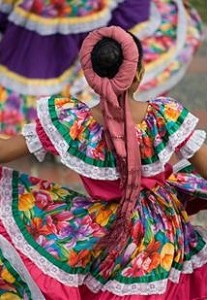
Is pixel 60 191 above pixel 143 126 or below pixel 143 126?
below

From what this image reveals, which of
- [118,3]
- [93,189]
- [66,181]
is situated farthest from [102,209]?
[118,3]

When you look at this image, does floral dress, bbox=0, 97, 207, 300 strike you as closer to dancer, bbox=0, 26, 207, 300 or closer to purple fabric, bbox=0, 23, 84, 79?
dancer, bbox=0, 26, 207, 300

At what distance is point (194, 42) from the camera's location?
536 cm

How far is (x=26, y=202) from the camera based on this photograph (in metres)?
3.16

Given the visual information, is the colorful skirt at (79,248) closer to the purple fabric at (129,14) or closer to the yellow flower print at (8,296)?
the yellow flower print at (8,296)

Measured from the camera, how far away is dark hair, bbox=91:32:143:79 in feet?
9.67

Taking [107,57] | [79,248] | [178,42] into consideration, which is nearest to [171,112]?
[107,57]

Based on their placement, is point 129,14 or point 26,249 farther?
point 129,14

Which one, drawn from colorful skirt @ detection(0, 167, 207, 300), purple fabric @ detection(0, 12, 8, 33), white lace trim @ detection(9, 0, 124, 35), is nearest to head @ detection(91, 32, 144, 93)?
colorful skirt @ detection(0, 167, 207, 300)

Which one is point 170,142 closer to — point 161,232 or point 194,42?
point 161,232

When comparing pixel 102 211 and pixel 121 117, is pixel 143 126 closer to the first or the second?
pixel 121 117

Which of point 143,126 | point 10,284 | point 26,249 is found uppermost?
point 143,126

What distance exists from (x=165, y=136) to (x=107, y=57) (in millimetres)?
302

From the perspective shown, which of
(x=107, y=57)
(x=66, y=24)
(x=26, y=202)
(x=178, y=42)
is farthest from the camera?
(x=178, y=42)
